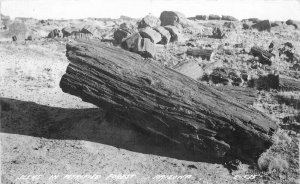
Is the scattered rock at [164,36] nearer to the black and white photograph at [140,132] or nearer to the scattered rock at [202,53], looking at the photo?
the scattered rock at [202,53]

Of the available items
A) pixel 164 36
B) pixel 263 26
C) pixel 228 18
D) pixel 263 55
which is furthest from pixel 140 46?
pixel 228 18

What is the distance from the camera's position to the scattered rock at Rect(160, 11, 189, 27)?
34.3 meters

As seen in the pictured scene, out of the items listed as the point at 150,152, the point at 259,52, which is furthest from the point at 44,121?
the point at 259,52

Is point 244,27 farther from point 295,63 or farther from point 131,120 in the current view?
point 131,120

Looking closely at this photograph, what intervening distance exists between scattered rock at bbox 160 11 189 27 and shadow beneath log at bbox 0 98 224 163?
82.9 feet

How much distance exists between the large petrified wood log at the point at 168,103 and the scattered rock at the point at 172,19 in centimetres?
2595

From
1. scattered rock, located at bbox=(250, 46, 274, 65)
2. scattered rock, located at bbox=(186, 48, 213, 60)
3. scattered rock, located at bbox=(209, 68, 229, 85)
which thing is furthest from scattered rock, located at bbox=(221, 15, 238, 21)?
scattered rock, located at bbox=(209, 68, 229, 85)

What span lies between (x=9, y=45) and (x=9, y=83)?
6573 mm

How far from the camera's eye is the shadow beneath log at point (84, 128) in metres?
8.62

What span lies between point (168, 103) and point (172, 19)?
28.2 meters

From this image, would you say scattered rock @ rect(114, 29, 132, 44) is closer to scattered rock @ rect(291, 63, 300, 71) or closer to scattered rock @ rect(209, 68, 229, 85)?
scattered rock @ rect(209, 68, 229, 85)

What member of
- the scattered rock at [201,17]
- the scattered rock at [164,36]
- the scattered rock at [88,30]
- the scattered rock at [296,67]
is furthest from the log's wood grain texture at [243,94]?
the scattered rock at [201,17]

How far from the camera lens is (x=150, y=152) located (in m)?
8.56

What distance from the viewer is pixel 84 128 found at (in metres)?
9.58
